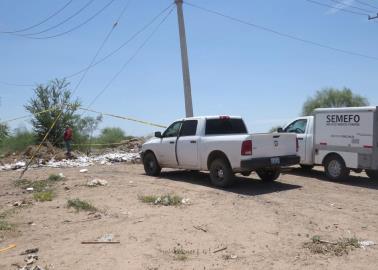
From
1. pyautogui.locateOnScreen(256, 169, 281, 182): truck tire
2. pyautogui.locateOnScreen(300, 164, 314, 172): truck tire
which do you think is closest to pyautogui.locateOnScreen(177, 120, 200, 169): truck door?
pyautogui.locateOnScreen(256, 169, 281, 182): truck tire

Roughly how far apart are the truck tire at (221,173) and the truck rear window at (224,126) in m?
0.97

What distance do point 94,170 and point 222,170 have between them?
6.72 metres

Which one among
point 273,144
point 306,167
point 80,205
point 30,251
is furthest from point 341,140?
point 30,251

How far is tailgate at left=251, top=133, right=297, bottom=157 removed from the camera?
1157 cm

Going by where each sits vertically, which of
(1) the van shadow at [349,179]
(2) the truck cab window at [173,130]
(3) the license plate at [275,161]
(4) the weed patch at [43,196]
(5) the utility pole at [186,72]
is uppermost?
(5) the utility pole at [186,72]

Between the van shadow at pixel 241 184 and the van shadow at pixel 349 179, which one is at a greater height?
the van shadow at pixel 349 179

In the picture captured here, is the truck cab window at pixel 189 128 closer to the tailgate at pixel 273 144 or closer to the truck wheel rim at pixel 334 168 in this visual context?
the tailgate at pixel 273 144

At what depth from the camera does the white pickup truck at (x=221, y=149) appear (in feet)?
37.9

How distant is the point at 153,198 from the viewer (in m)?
10.5

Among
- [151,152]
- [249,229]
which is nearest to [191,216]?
[249,229]

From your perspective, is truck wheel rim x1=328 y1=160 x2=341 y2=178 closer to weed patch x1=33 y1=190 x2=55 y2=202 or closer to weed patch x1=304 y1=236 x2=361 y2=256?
weed patch x1=304 y1=236 x2=361 y2=256

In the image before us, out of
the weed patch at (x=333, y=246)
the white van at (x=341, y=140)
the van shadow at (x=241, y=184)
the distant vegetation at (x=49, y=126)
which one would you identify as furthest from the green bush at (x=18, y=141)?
the weed patch at (x=333, y=246)

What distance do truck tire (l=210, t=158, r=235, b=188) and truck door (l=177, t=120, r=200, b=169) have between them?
2.62ft

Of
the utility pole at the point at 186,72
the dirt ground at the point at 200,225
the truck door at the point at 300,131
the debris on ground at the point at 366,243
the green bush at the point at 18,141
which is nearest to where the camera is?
the dirt ground at the point at 200,225
